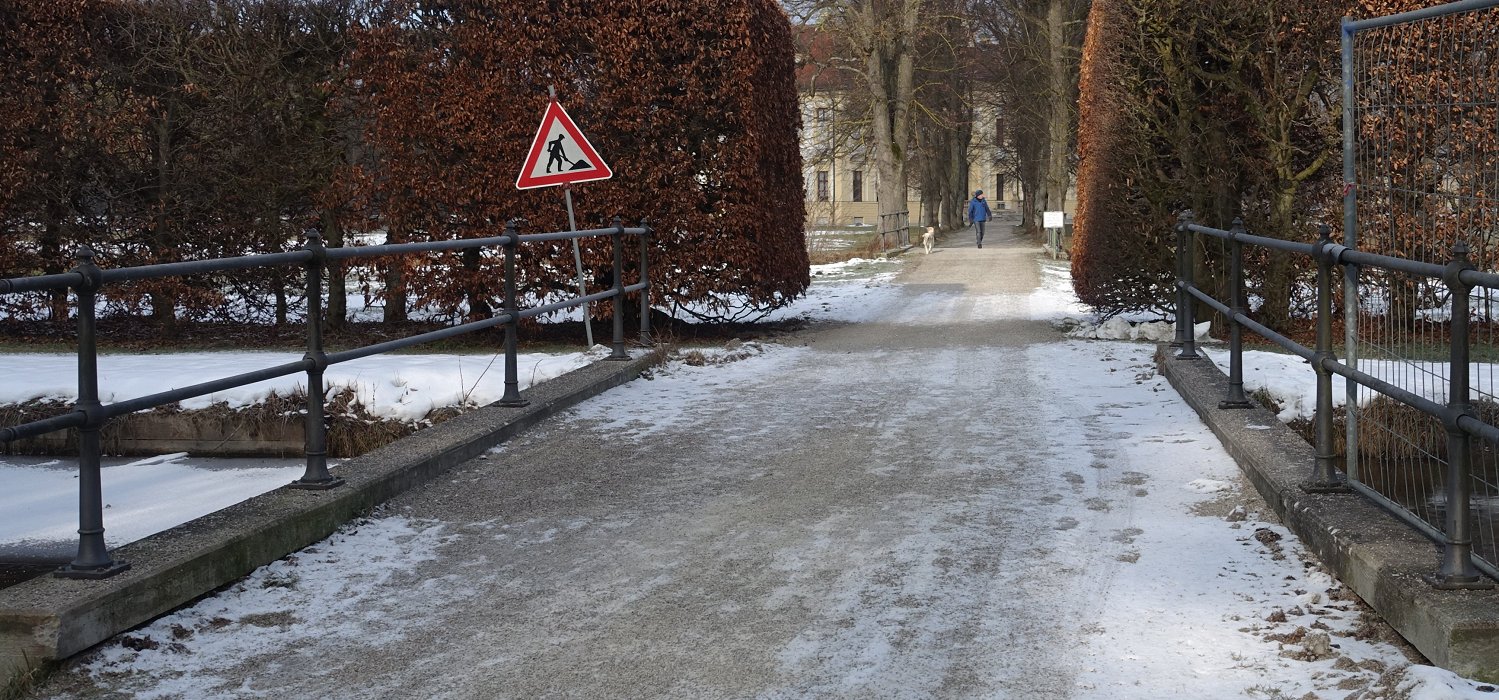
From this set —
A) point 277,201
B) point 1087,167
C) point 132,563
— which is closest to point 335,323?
point 277,201

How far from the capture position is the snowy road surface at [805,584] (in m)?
3.77

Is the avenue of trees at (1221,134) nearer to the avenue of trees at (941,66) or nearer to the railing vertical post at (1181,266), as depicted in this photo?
the railing vertical post at (1181,266)

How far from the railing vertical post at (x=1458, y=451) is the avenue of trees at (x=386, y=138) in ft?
30.7

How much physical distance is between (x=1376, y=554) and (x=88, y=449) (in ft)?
12.8

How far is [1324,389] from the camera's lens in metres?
5.26

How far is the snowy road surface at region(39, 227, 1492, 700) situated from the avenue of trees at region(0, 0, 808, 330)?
207 inches

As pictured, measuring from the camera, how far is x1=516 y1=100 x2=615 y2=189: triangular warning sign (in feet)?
36.1

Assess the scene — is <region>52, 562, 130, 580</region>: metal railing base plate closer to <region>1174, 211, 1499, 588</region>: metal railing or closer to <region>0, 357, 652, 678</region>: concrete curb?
<region>0, 357, 652, 678</region>: concrete curb

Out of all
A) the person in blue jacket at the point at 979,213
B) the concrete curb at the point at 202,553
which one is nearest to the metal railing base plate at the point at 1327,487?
the concrete curb at the point at 202,553

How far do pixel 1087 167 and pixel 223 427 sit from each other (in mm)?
10109

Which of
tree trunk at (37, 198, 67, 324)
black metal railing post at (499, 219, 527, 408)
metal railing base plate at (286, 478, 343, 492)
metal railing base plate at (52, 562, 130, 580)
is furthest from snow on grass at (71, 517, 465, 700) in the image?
tree trunk at (37, 198, 67, 324)

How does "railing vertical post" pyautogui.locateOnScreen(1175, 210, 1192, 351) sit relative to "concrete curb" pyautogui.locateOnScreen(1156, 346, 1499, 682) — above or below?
above

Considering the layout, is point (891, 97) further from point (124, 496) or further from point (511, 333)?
point (124, 496)

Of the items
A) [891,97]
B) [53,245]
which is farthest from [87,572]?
[891,97]
